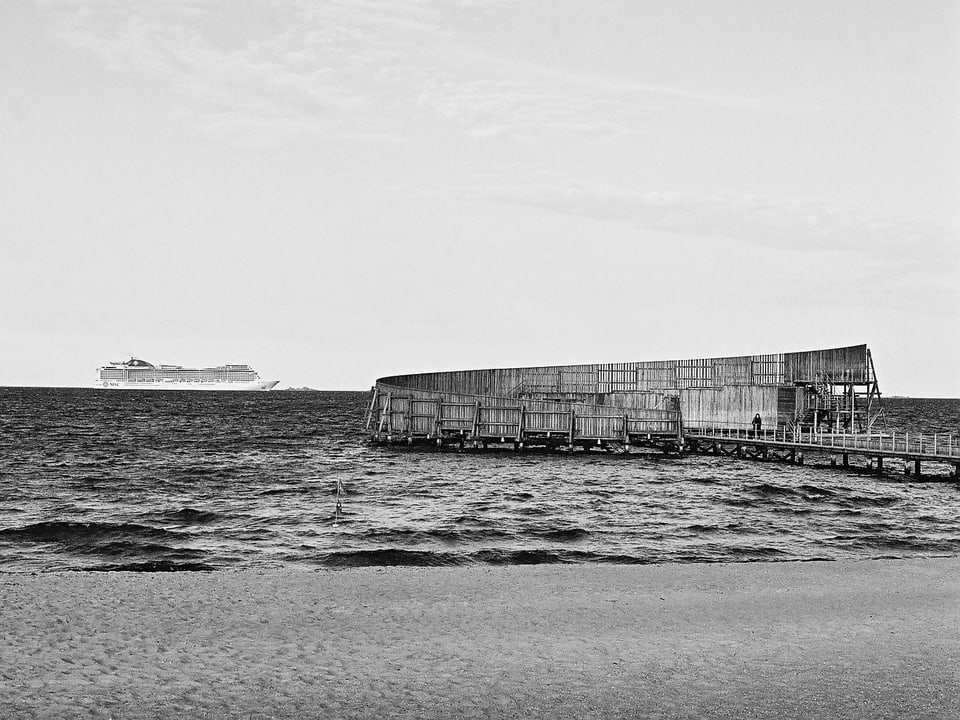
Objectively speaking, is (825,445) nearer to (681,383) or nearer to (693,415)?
(693,415)

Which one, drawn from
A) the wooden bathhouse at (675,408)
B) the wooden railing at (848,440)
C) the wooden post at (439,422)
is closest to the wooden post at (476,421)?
the wooden bathhouse at (675,408)

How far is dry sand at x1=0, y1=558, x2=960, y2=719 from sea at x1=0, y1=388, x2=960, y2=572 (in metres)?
4.35

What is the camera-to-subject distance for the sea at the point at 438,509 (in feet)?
91.4

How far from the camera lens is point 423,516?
35812 millimetres

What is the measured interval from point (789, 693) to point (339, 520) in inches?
879

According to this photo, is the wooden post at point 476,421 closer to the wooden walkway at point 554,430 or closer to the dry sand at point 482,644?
the wooden walkway at point 554,430

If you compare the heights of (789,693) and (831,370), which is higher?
(831,370)

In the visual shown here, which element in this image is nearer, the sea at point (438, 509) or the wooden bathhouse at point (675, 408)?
the sea at point (438, 509)

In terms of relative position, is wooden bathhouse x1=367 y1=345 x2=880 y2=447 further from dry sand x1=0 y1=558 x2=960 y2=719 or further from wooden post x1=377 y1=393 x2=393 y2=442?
dry sand x1=0 y1=558 x2=960 y2=719

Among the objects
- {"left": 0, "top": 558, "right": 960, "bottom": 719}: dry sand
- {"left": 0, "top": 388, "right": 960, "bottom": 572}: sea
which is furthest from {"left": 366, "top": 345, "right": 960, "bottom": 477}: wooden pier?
{"left": 0, "top": 558, "right": 960, "bottom": 719}: dry sand

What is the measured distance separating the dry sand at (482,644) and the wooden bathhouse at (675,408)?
146 feet

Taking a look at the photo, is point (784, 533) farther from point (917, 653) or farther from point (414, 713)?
point (414, 713)

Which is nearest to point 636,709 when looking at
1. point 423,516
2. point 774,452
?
point 423,516

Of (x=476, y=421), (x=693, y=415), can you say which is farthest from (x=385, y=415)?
(x=693, y=415)
